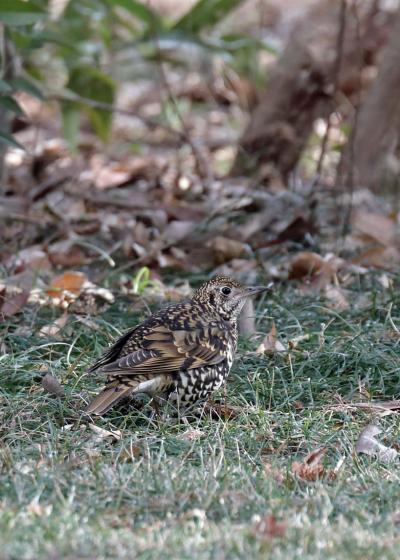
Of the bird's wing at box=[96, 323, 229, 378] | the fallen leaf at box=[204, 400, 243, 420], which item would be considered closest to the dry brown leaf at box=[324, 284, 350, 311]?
the bird's wing at box=[96, 323, 229, 378]

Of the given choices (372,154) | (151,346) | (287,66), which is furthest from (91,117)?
(151,346)

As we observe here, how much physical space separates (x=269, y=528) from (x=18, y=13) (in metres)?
4.29

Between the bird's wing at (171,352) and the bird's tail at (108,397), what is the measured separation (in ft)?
0.21

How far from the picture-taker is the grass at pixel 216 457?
3.51 meters

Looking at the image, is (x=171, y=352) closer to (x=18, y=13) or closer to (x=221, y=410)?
(x=221, y=410)

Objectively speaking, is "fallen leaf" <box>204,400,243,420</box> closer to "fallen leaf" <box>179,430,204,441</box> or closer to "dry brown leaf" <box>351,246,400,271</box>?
"fallen leaf" <box>179,430,204,441</box>

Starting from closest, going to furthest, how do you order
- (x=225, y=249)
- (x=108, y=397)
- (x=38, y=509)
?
(x=38, y=509) < (x=108, y=397) < (x=225, y=249)

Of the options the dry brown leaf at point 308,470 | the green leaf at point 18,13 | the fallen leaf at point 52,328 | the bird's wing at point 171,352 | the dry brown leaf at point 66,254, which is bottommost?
the dry brown leaf at point 66,254

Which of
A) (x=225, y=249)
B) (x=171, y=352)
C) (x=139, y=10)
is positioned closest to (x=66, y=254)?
(x=225, y=249)

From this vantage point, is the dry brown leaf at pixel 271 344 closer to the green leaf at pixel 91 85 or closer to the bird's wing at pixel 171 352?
the bird's wing at pixel 171 352

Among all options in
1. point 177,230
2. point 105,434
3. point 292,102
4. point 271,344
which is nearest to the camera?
point 105,434

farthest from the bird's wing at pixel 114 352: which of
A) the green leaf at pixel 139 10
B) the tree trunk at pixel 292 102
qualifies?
the tree trunk at pixel 292 102

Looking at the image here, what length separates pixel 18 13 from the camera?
6750 mm

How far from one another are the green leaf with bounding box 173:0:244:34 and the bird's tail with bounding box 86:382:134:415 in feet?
14.4
